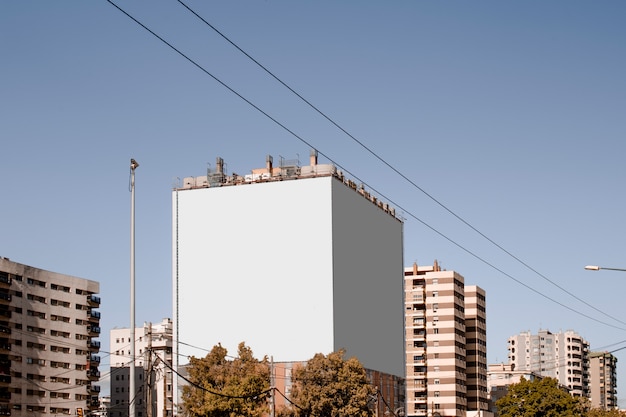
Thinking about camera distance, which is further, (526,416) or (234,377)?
(526,416)

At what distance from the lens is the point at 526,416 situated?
456ft

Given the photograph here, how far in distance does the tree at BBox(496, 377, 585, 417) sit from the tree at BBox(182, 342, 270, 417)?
4574 centimetres

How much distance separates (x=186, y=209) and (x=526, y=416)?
63.1 m

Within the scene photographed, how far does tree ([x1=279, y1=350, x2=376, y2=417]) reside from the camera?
113m

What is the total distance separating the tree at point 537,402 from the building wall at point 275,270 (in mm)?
28990

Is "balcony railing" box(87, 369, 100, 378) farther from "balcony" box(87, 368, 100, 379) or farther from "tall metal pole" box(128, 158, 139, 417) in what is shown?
"tall metal pole" box(128, 158, 139, 417)

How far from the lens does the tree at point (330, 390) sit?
112562 millimetres

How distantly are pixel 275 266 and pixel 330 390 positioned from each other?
54382 mm

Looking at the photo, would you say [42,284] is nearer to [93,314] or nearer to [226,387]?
[93,314]

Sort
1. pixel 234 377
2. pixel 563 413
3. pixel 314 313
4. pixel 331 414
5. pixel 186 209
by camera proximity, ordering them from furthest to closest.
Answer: pixel 186 209 → pixel 314 313 → pixel 563 413 → pixel 331 414 → pixel 234 377

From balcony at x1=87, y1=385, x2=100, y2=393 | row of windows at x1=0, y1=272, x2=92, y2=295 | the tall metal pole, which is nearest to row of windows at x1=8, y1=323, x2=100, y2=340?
row of windows at x1=0, y1=272, x2=92, y2=295

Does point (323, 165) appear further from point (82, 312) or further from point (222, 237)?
point (82, 312)

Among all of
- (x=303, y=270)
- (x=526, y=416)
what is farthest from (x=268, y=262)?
(x=526, y=416)

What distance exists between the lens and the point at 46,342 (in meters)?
171
